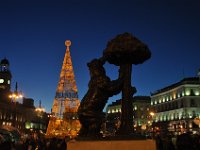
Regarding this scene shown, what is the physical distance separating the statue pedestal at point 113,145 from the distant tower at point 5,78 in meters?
87.2

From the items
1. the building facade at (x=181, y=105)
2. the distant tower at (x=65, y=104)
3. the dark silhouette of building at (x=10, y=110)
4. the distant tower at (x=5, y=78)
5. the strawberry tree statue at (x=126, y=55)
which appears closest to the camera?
the strawberry tree statue at (x=126, y=55)

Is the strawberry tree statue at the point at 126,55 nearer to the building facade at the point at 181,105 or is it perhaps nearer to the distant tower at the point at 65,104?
the distant tower at the point at 65,104

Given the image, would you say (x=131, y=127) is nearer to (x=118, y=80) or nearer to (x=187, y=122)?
(x=118, y=80)

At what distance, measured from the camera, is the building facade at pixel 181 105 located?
242ft

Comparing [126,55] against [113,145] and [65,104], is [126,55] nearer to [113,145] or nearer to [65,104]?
[113,145]

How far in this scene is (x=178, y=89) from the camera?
79.3 m

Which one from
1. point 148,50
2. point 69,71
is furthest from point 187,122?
point 148,50

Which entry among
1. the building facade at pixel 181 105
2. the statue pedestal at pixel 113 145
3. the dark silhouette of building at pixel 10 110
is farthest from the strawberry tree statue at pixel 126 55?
the dark silhouette of building at pixel 10 110

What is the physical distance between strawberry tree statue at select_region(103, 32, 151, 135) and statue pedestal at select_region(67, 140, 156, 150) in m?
1.01

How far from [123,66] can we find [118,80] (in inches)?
24.7

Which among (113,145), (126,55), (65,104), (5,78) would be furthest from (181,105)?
(113,145)

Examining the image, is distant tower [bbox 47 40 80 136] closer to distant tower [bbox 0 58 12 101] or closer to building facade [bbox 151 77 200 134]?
building facade [bbox 151 77 200 134]

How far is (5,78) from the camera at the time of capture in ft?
308

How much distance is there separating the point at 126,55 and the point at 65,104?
1103 inches
